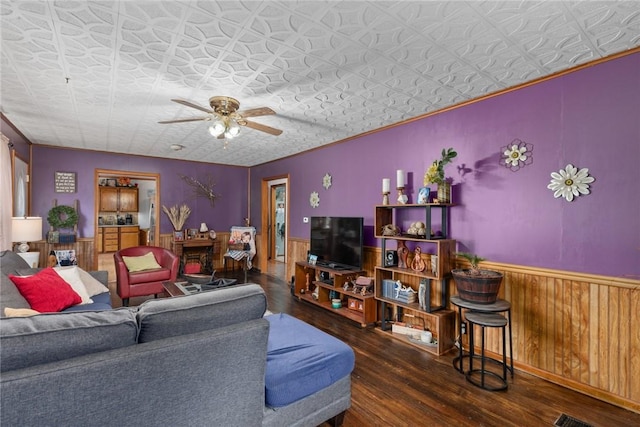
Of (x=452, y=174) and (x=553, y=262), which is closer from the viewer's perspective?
(x=553, y=262)

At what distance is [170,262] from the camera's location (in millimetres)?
4633

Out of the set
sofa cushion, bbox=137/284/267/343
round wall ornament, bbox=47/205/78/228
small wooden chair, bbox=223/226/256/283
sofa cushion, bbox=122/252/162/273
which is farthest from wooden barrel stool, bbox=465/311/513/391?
round wall ornament, bbox=47/205/78/228

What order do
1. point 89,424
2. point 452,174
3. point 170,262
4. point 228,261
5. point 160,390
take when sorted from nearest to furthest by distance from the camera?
1. point 89,424
2. point 160,390
3. point 452,174
4. point 170,262
5. point 228,261

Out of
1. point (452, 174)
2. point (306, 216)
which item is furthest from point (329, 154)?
point (452, 174)

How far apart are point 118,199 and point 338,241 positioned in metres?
7.84

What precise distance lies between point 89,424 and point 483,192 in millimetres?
3206

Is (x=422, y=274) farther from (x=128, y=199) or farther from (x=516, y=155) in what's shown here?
(x=128, y=199)

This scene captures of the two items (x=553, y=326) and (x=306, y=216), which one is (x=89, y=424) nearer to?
(x=553, y=326)

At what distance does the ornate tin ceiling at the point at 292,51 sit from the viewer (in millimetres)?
1659

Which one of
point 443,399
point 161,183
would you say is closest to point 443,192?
point 443,399

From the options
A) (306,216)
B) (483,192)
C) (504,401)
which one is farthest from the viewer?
(306,216)

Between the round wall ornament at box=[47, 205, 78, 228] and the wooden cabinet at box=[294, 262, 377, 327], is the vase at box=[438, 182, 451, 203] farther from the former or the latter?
the round wall ornament at box=[47, 205, 78, 228]

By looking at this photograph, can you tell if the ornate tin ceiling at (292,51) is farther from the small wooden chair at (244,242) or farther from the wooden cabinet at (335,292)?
the small wooden chair at (244,242)

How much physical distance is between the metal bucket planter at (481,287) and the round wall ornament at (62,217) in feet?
20.2
